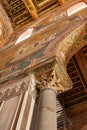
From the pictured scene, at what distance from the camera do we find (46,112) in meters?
3.39

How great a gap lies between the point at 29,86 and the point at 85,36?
7.47 feet

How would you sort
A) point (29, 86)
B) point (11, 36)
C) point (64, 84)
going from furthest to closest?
point (11, 36)
point (64, 84)
point (29, 86)

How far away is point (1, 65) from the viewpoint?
572 centimetres

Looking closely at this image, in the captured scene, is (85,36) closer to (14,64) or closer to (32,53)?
(32,53)

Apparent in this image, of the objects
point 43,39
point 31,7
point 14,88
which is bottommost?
point 14,88

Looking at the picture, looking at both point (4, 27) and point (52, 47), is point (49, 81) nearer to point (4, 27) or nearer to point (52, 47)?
point (52, 47)

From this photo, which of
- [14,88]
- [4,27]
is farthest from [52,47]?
[4,27]

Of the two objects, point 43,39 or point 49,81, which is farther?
point 43,39

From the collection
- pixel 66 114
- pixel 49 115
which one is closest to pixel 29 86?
pixel 49 115

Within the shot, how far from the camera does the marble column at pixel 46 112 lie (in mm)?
3142

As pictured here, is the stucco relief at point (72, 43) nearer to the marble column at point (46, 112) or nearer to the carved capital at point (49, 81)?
the carved capital at point (49, 81)

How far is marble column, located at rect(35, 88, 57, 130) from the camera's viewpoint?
3.14m

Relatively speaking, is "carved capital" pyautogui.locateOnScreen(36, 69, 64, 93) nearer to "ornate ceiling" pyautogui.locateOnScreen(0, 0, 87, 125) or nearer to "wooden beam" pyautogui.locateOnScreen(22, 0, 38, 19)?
"ornate ceiling" pyautogui.locateOnScreen(0, 0, 87, 125)

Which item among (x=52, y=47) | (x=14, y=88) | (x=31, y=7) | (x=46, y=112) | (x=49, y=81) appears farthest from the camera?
(x=31, y=7)
